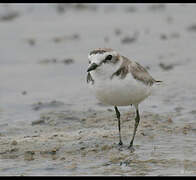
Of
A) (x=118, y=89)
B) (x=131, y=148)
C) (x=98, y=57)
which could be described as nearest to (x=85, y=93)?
(x=131, y=148)

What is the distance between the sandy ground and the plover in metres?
0.93

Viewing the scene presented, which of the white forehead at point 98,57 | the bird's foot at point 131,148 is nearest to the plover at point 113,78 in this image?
the white forehead at point 98,57

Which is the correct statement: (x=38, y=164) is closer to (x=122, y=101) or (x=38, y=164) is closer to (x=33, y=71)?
(x=122, y=101)

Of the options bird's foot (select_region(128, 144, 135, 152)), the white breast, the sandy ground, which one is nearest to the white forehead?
the white breast

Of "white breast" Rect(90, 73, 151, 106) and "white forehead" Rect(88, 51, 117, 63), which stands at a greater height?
"white forehead" Rect(88, 51, 117, 63)

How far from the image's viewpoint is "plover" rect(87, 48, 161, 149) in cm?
773

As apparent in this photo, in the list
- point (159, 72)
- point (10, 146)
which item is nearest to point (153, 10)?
point (159, 72)

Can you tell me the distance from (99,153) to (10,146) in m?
1.53

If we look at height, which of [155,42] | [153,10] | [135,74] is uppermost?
[153,10]

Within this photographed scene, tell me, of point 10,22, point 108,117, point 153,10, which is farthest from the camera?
point 153,10

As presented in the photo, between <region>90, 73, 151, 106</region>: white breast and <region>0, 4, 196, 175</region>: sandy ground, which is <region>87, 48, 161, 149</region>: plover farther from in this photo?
<region>0, 4, 196, 175</region>: sandy ground

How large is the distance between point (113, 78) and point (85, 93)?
5.07 m

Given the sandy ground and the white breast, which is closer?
the white breast

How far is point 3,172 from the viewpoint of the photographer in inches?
307
